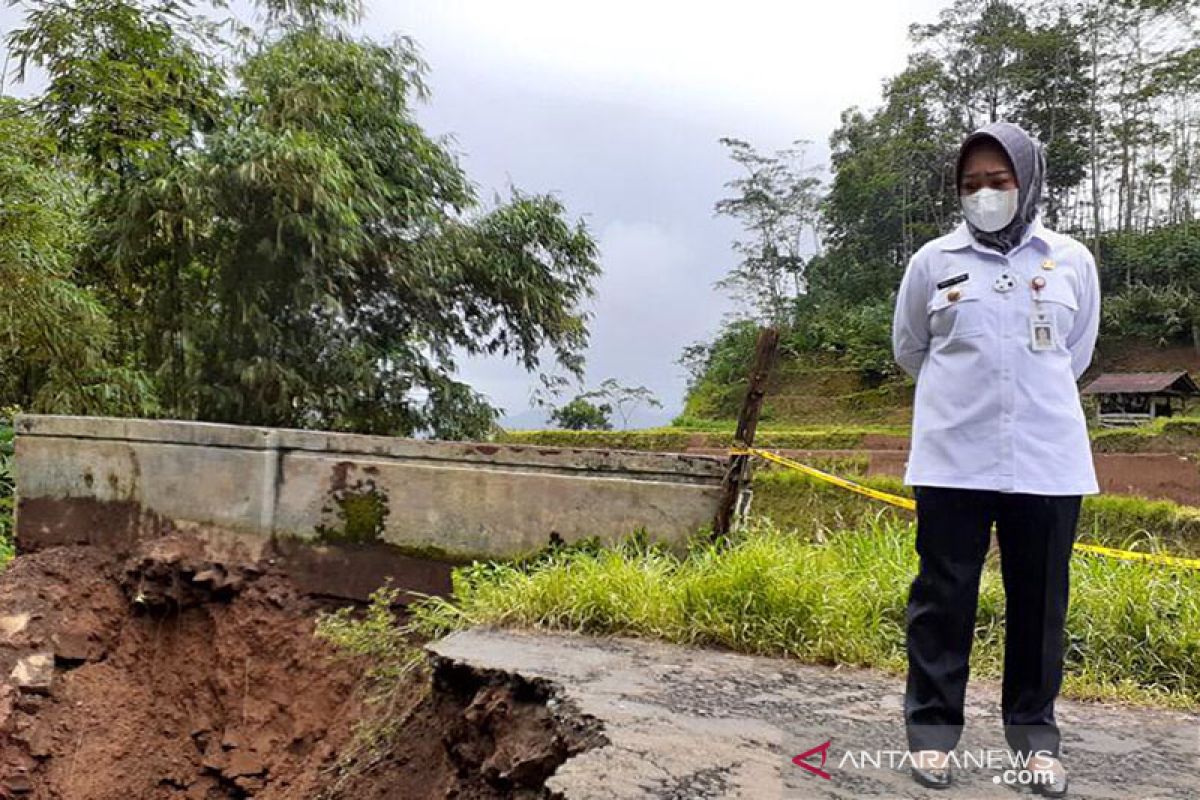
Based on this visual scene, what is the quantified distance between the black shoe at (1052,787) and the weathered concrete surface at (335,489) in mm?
2084

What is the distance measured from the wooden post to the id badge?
6.25ft

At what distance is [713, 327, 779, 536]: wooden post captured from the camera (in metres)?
3.86

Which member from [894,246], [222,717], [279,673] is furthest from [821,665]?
[894,246]

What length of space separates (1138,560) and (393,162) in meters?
6.92

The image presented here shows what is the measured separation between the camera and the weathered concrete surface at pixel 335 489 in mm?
3986

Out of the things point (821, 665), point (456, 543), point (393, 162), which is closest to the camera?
point (821, 665)

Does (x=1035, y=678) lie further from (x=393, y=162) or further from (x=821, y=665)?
(x=393, y=162)

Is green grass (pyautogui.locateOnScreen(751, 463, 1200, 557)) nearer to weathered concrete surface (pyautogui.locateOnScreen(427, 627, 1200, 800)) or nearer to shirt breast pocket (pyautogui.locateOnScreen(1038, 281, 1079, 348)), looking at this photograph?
weathered concrete surface (pyautogui.locateOnScreen(427, 627, 1200, 800))

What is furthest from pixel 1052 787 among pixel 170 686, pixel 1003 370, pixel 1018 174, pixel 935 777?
pixel 170 686

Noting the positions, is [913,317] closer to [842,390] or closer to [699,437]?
[699,437]

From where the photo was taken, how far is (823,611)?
308cm

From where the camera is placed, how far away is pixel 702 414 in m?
24.7

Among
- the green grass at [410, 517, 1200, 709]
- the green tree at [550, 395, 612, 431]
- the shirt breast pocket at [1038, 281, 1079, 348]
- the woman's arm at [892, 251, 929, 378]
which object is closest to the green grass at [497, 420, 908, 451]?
the green tree at [550, 395, 612, 431]

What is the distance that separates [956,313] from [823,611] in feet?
4.68
